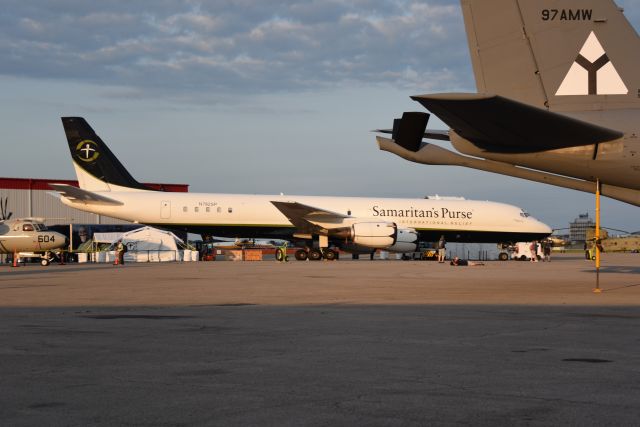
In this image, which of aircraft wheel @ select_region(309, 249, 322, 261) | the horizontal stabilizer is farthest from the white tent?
the horizontal stabilizer

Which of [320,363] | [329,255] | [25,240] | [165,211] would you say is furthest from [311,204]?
[320,363]

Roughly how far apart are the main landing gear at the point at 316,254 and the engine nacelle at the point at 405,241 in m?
3.69

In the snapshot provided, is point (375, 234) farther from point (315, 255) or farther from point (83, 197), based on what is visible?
point (83, 197)

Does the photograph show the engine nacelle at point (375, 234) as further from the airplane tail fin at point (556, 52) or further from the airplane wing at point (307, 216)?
the airplane tail fin at point (556, 52)

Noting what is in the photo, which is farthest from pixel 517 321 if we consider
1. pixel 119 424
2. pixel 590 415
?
pixel 119 424

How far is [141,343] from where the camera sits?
8758 mm

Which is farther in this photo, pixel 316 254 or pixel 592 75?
pixel 316 254

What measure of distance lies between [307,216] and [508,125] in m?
34.1

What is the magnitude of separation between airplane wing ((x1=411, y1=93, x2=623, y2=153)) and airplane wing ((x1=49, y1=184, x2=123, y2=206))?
34.6m

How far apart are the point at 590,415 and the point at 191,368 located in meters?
3.44

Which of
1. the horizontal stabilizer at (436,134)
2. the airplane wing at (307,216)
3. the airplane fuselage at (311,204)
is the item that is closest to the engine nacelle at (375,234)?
the airplane wing at (307,216)

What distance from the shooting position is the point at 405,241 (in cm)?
4738

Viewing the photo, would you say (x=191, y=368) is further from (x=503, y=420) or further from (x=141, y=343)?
(x=503, y=420)

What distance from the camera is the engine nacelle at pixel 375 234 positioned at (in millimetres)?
45906
